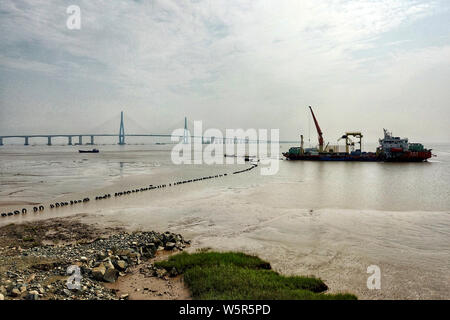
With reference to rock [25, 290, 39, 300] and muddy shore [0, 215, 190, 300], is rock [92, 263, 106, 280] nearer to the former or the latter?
muddy shore [0, 215, 190, 300]

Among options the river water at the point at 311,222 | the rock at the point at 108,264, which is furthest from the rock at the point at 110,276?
the river water at the point at 311,222

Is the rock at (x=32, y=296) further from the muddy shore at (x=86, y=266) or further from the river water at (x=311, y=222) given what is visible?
the river water at (x=311, y=222)

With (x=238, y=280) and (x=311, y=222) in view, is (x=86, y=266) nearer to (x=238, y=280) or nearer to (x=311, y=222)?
(x=238, y=280)
